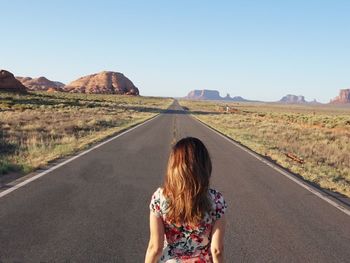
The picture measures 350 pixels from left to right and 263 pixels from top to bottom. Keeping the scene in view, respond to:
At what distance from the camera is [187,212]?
9.47 ft

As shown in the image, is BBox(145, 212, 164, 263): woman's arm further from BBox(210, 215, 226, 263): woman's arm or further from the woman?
BBox(210, 215, 226, 263): woman's arm

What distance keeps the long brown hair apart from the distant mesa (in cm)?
9587

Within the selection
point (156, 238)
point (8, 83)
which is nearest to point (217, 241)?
point (156, 238)

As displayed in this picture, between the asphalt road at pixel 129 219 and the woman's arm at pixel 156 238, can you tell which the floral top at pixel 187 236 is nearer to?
the woman's arm at pixel 156 238

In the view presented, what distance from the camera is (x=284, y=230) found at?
6871 millimetres

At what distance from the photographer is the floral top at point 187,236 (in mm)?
2961

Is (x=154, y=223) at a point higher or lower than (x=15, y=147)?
higher

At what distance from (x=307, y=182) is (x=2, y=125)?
1913 cm

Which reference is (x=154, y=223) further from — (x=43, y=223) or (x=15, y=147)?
(x=15, y=147)

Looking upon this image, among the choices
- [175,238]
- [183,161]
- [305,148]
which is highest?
[183,161]

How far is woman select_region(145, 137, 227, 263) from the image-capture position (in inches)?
113

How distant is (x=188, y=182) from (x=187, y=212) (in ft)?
0.64

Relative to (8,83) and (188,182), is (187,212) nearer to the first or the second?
(188,182)

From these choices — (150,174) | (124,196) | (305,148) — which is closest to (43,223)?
(124,196)
